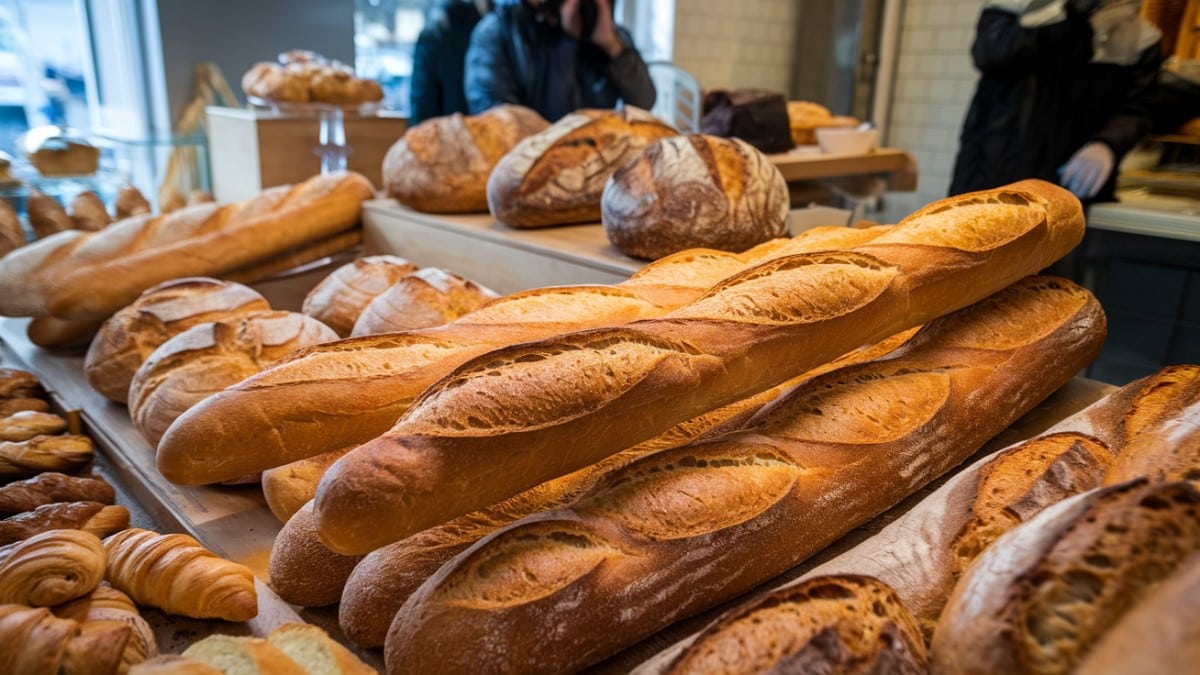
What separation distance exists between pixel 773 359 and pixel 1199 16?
321 centimetres

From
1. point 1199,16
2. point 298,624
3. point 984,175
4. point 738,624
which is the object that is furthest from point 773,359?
point 1199,16

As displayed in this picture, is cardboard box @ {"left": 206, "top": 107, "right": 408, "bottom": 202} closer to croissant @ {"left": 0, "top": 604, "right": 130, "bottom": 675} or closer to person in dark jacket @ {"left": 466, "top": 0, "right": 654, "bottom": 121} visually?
person in dark jacket @ {"left": 466, "top": 0, "right": 654, "bottom": 121}

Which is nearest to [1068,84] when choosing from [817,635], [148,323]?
[817,635]

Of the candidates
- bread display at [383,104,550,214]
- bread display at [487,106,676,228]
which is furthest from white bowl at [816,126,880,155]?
bread display at [383,104,550,214]

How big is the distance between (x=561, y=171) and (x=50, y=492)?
48.5 inches

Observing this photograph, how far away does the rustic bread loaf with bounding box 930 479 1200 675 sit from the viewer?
54 cm

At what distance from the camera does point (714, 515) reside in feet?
2.73

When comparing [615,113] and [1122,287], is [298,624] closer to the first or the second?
[615,113]

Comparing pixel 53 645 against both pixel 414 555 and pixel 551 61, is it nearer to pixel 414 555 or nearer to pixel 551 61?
pixel 414 555

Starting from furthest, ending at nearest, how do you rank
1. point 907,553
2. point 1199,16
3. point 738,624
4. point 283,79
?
1. point 1199,16
2. point 283,79
3. point 907,553
4. point 738,624

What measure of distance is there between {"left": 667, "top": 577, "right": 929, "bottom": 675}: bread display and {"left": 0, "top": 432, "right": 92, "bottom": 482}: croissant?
1.14 meters

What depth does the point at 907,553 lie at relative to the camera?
0.80 meters

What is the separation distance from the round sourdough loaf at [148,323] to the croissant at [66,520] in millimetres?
427

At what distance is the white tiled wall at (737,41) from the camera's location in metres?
5.30
